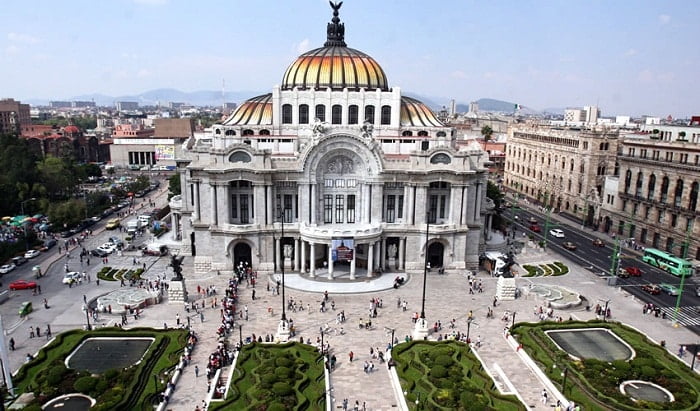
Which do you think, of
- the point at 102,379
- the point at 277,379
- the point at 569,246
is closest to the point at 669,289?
the point at 569,246

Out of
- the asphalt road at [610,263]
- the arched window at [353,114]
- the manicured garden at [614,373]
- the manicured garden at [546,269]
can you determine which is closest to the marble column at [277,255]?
the arched window at [353,114]

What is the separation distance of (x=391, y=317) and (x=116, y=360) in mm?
24549

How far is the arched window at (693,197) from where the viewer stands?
72.1 meters

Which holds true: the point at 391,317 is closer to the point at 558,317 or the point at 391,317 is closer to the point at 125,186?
the point at 558,317

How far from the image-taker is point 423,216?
64375mm

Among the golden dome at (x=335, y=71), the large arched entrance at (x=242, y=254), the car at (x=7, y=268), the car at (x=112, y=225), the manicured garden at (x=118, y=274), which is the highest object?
the golden dome at (x=335, y=71)

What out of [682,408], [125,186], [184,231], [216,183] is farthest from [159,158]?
[682,408]

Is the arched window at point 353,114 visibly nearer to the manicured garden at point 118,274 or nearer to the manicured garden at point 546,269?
the manicured garden at point 546,269

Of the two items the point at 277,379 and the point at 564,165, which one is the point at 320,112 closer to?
the point at 277,379

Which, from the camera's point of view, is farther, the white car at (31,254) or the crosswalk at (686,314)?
the white car at (31,254)

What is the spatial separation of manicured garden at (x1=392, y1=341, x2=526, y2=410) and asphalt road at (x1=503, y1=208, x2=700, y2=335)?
24986mm

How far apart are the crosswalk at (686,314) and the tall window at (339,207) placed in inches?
1426

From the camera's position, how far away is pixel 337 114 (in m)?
74.5

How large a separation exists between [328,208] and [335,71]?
22.4 meters
